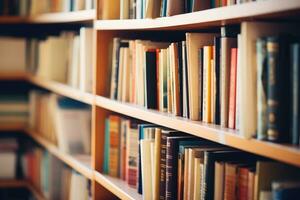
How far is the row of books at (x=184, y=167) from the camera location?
1.35m

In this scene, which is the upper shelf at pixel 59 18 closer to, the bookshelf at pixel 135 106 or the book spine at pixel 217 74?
the bookshelf at pixel 135 106

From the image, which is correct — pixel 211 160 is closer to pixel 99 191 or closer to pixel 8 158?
pixel 99 191

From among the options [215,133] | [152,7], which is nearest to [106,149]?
[152,7]

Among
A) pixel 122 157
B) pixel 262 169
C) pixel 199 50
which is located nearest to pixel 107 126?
pixel 122 157

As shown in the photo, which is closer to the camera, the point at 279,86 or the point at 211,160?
the point at 279,86

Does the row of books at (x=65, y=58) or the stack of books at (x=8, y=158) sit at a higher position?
the row of books at (x=65, y=58)

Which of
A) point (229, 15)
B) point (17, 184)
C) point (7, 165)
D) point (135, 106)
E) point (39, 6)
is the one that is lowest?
point (17, 184)

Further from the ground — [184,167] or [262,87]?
[262,87]

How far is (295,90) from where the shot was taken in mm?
1217

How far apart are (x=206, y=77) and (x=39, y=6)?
184 centimetres

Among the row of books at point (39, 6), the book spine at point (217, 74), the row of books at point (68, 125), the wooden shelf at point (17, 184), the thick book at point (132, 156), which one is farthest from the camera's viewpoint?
the wooden shelf at point (17, 184)

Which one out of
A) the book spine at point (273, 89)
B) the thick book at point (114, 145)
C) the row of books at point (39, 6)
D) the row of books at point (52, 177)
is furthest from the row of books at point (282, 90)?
Answer: the row of books at point (52, 177)

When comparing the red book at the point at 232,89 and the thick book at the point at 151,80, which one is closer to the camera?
the red book at the point at 232,89

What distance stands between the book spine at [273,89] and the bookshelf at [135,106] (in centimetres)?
4
